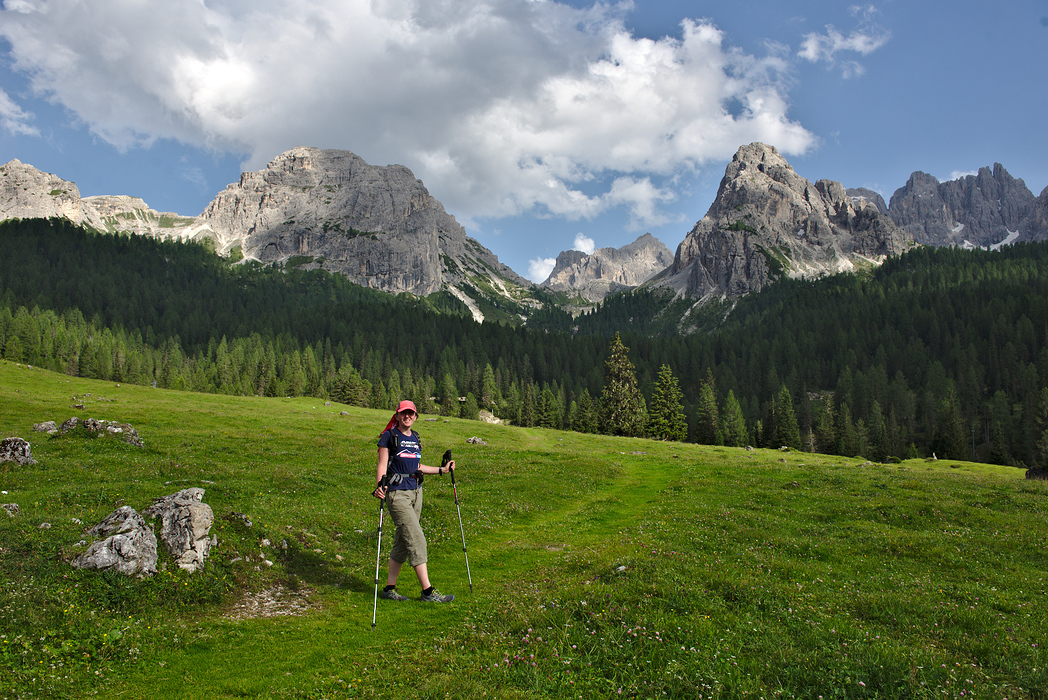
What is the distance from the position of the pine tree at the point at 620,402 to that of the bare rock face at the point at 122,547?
80.6m

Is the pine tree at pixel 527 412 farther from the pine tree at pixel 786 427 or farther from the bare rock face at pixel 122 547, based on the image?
the bare rock face at pixel 122 547

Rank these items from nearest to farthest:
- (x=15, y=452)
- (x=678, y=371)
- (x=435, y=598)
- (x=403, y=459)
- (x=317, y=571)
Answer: (x=435, y=598), (x=403, y=459), (x=317, y=571), (x=15, y=452), (x=678, y=371)

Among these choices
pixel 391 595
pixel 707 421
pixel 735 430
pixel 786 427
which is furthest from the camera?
pixel 735 430

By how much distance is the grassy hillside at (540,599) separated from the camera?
8883 mm

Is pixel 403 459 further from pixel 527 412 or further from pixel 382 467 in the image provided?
pixel 527 412

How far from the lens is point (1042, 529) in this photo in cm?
1875

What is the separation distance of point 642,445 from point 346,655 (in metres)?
57.5

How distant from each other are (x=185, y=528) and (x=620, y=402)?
80.8m

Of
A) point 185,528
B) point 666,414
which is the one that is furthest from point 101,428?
point 666,414

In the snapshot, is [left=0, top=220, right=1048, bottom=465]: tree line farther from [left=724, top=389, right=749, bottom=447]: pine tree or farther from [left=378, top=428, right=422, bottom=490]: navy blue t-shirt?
[left=378, top=428, right=422, bottom=490]: navy blue t-shirt

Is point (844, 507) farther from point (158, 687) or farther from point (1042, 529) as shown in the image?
point (158, 687)

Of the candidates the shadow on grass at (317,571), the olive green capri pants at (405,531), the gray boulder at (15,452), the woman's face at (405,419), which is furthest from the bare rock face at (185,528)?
the gray boulder at (15,452)

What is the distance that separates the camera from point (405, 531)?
1366cm

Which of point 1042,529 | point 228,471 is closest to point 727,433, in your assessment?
point 1042,529
